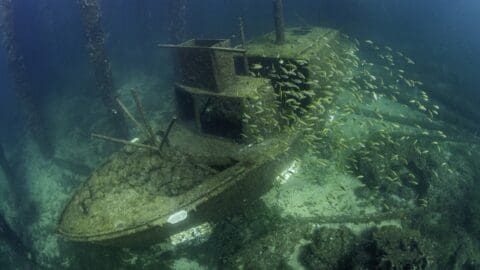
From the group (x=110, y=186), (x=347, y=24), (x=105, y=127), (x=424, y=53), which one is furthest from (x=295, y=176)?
(x=347, y=24)

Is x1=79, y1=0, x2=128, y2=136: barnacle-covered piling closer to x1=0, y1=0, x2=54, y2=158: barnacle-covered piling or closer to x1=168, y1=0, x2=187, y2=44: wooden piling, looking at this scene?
x1=0, y1=0, x2=54, y2=158: barnacle-covered piling

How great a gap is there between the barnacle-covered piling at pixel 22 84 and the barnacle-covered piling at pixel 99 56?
4.75 m

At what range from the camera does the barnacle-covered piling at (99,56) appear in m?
12.0

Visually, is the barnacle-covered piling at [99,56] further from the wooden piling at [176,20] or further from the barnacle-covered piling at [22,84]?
the wooden piling at [176,20]

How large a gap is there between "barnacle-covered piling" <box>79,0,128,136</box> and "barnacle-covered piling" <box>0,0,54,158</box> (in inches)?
187

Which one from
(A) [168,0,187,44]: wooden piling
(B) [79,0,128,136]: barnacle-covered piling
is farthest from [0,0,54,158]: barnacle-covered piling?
(A) [168,0,187,44]: wooden piling

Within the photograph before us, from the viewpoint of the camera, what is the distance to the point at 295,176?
8.46m

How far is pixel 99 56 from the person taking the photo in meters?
12.4

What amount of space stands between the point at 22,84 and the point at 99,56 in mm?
5941

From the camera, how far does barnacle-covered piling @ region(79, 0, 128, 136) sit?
11969mm

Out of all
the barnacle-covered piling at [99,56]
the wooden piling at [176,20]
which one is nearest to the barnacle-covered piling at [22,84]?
the barnacle-covered piling at [99,56]

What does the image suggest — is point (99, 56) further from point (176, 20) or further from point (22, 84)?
point (176, 20)

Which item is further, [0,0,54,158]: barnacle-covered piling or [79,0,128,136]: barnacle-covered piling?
[0,0,54,158]: barnacle-covered piling

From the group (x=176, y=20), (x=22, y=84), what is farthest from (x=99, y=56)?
(x=176, y=20)
